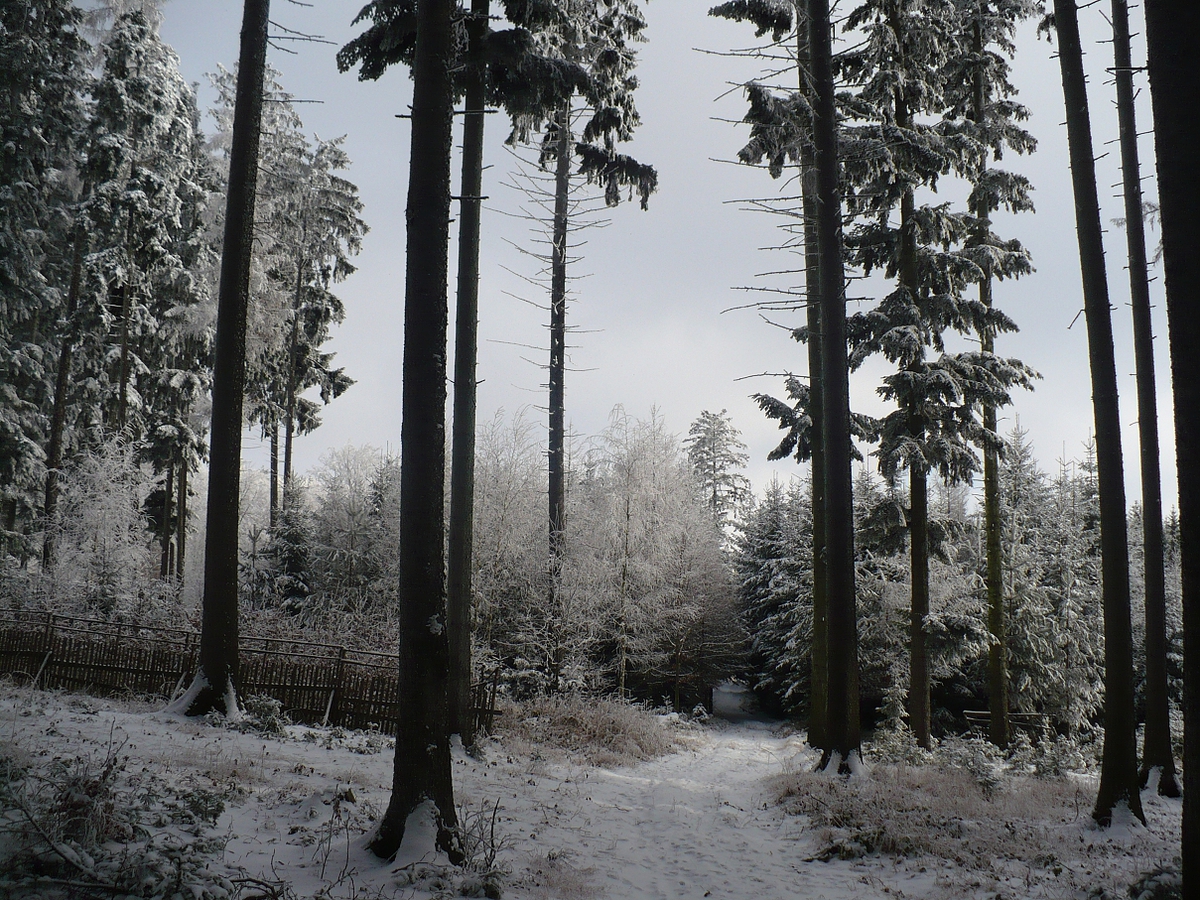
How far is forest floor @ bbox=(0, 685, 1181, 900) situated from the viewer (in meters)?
4.36

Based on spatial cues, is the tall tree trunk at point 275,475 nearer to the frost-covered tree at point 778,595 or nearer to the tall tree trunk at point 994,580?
the frost-covered tree at point 778,595

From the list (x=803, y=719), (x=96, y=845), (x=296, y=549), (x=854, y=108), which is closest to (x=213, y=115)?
(x=296, y=549)

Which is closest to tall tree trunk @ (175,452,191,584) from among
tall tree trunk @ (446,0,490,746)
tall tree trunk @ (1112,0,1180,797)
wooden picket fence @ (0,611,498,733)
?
wooden picket fence @ (0,611,498,733)

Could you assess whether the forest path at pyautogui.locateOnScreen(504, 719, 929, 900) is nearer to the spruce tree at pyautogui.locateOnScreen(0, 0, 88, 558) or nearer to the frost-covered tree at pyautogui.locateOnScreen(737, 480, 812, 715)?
the frost-covered tree at pyautogui.locateOnScreen(737, 480, 812, 715)

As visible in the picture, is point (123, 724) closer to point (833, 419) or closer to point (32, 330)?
point (833, 419)

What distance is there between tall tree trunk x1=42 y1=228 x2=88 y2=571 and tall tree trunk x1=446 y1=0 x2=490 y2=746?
54.0 ft

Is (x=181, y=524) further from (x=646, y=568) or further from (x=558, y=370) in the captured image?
(x=646, y=568)

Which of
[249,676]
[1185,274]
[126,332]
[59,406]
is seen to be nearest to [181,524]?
[59,406]

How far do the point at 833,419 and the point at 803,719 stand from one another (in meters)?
16.1

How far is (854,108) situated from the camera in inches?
542

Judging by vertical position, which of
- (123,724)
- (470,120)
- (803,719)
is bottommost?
(803,719)

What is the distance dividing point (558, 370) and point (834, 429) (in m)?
9.89

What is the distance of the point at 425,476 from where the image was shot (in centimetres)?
583

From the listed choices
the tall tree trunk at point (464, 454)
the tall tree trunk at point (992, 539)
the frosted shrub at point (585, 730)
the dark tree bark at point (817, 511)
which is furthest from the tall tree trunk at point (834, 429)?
the tall tree trunk at point (992, 539)
